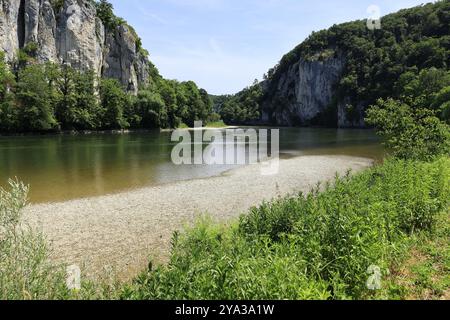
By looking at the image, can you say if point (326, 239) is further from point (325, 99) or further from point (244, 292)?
point (325, 99)

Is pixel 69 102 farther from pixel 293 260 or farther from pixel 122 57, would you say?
pixel 293 260

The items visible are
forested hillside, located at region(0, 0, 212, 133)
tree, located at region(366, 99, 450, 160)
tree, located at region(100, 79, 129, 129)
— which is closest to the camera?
tree, located at region(366, 99, 450, 160)

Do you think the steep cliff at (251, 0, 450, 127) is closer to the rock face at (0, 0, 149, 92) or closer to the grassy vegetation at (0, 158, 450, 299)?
the rock face at (0, 0, 149, 92)

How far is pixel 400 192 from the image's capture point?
9.30 metres

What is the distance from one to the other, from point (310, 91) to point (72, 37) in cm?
11251

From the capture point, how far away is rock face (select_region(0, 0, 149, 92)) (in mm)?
73625

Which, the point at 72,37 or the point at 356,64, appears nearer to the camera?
the point at 72,37

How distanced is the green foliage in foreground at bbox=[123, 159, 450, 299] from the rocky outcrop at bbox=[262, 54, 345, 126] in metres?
151

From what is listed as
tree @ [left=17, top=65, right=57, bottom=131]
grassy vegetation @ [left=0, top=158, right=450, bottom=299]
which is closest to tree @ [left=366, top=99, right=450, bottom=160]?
grassy vegetation @ [left=0, top=158, right=450, bottom=299]

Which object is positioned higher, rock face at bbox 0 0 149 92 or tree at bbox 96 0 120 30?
tree at bbox 96 0 120 30

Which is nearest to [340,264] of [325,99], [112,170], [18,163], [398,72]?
[112,170]

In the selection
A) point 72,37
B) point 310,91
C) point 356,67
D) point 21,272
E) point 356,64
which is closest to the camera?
point 21,272

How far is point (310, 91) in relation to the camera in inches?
6368

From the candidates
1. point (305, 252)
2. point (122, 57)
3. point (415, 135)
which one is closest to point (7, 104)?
point (122, 57)
